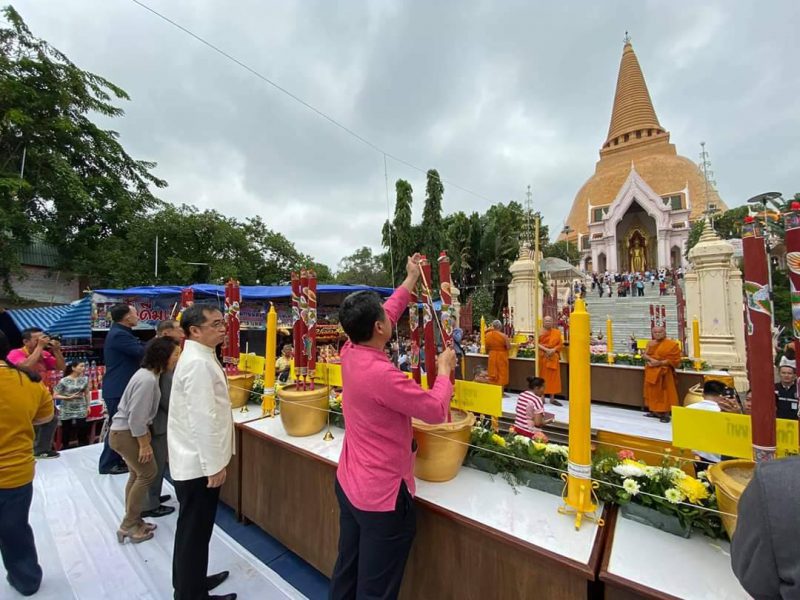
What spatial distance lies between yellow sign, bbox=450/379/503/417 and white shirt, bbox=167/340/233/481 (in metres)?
1.22

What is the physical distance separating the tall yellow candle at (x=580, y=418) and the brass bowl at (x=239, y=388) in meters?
→ 2.82

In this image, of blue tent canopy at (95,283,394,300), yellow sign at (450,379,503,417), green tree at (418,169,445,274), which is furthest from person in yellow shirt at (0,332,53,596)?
green tree at (418,169,445,274)

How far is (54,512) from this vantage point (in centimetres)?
275

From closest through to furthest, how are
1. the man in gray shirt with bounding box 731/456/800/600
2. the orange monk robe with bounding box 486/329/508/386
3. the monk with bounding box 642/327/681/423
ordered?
the man in gray shirt with bounding box 731/456/800/600
the monk with bounding box 642/327/681/423
the orange monk robe with bounding box 486/329/508/386

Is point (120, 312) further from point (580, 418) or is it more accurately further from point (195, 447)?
point (580, 418)

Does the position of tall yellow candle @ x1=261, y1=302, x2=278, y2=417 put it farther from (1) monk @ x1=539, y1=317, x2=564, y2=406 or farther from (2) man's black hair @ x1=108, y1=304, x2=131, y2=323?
(1) monk @ x1=539, y1=317, x2=564, y2=406

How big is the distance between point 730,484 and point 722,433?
0.75ft

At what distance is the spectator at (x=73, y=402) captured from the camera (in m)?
4.48

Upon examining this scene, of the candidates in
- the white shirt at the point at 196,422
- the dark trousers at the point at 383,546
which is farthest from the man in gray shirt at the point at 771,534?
the white shirt at the point at 196,422

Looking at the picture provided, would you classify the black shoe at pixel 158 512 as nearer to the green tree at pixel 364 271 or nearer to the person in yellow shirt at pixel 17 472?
the person in yellow shirt at pixel 17 472

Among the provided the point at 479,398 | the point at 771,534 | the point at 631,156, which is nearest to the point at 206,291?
the point at 479,398

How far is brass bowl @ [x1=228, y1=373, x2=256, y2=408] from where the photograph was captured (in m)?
3.23

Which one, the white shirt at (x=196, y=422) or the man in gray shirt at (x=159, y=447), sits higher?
the white shirt at (x=196, y=422)

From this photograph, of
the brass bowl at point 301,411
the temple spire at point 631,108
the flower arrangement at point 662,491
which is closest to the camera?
the flower arrangement at point 662,491
